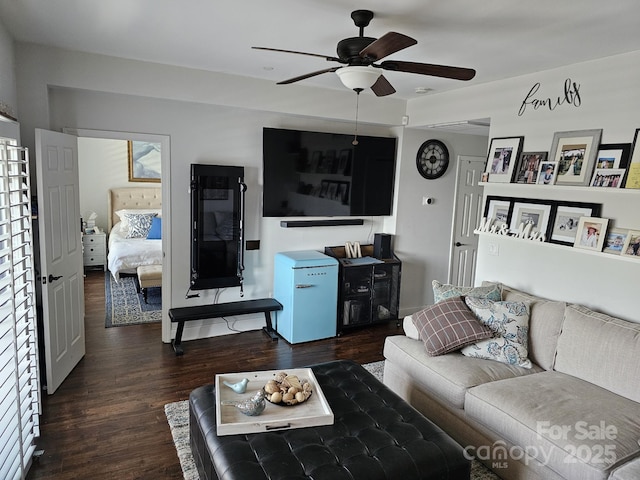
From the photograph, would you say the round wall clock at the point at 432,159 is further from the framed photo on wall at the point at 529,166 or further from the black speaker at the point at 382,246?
the framed photo on wall at the point at 529,166

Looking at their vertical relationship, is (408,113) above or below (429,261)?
above

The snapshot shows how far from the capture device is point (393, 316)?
525 cm

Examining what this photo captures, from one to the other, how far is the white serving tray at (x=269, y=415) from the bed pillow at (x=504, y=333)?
1.28 metres

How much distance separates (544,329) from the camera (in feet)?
10.1

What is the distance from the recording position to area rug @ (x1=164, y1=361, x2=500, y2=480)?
8.28ft

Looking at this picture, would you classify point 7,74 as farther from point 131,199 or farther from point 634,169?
point 131,199

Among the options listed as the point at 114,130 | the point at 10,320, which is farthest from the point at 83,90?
the point at 10,320

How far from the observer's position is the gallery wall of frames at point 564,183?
2916 mm

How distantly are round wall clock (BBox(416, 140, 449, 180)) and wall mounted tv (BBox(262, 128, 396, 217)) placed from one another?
0.36m

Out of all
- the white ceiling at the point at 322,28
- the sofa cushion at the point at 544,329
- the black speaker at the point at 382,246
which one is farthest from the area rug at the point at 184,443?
the black speaker at the point at 382,246

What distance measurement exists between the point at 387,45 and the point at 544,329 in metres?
2.29

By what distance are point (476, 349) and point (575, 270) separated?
1.02m

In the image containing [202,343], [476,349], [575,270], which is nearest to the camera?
[476,349]

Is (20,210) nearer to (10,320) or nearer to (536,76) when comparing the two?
(10,320)
